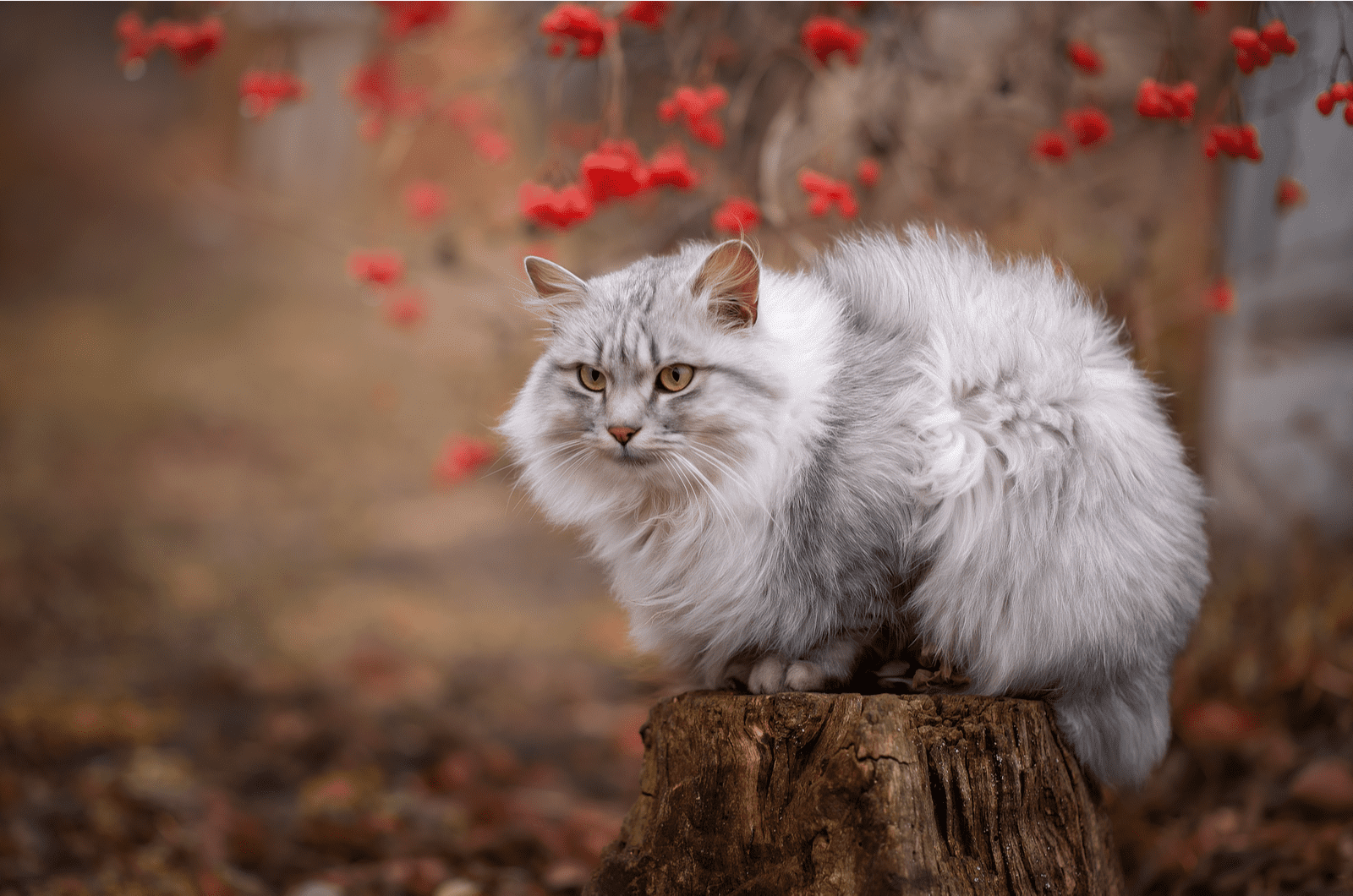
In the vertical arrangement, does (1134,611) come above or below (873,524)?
below

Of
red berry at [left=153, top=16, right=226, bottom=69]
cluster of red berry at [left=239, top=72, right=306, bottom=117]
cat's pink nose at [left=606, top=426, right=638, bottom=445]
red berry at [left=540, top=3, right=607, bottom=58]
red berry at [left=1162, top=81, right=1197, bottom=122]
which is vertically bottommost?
cat's pink nose at [left=606, top=426, right=638, bottom=445]

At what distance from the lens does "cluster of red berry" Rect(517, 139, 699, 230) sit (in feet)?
7.79

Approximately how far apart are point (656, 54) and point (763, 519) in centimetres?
265

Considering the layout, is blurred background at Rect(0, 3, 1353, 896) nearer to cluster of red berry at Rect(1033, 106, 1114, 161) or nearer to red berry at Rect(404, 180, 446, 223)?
red berry at Rect(404, 180, 446, 223)

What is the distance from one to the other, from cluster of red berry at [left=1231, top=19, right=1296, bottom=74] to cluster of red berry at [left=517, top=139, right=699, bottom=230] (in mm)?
1385

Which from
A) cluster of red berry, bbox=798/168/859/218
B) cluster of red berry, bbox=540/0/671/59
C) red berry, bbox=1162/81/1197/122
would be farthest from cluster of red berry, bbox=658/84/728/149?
red berry, bbox=1162/81/1197/122

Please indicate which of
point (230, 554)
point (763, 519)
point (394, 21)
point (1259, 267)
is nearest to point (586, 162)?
point (763, 519)

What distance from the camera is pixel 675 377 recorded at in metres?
1.92

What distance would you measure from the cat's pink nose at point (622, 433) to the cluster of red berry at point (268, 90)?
2071 mm

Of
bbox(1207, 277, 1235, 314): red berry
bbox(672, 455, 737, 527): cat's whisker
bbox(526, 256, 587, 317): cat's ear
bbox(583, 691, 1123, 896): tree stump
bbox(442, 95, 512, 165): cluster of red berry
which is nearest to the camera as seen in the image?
bbox(583, 691, 1123, 896): tree stump

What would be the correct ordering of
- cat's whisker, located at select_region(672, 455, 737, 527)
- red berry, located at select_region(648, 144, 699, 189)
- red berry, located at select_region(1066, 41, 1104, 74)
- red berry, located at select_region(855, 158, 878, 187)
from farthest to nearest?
red berry, located at select_region(855, 158, 878, 187)
red berry, located at select_region(1066, 41, 1104, 74)
red berry, located at select_region(648, 144, 699, 189)
cat's whisker, located at select_region(672, 455, 737, 527)

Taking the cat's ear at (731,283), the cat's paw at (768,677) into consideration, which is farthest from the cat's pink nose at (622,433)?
the cat's paw at (768,677)

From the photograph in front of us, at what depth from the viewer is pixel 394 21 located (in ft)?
11.0

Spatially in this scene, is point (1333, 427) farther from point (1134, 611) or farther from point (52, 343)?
point (52, 343)
